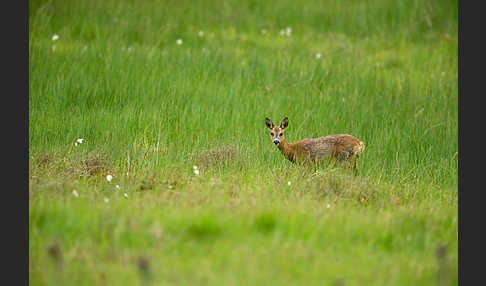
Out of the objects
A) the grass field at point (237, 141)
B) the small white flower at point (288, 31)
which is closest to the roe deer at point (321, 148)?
the grass field at point (237, 141)

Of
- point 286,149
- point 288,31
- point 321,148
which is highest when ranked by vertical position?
point 288,31

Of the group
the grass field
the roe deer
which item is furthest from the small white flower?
the roe deer

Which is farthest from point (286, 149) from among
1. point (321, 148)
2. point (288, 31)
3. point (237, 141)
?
point (288, 31)

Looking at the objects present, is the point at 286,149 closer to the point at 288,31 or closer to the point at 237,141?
the point at 237,141

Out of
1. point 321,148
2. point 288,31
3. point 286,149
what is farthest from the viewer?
point 288,31

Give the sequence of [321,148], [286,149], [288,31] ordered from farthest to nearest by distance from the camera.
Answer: [288,31]
[286,149]
[321,148]

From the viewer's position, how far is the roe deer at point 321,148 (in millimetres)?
8250

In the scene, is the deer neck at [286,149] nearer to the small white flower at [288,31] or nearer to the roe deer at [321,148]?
the roe deer at [321,148]

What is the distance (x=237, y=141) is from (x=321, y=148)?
1.32m

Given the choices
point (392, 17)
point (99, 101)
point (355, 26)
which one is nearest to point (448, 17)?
point (392, 17)

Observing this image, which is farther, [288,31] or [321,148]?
[288,31]

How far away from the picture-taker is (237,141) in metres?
8.75

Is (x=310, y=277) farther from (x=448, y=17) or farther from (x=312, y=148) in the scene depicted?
(x=448, y=17)

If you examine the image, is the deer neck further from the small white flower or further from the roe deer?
the small white flower
